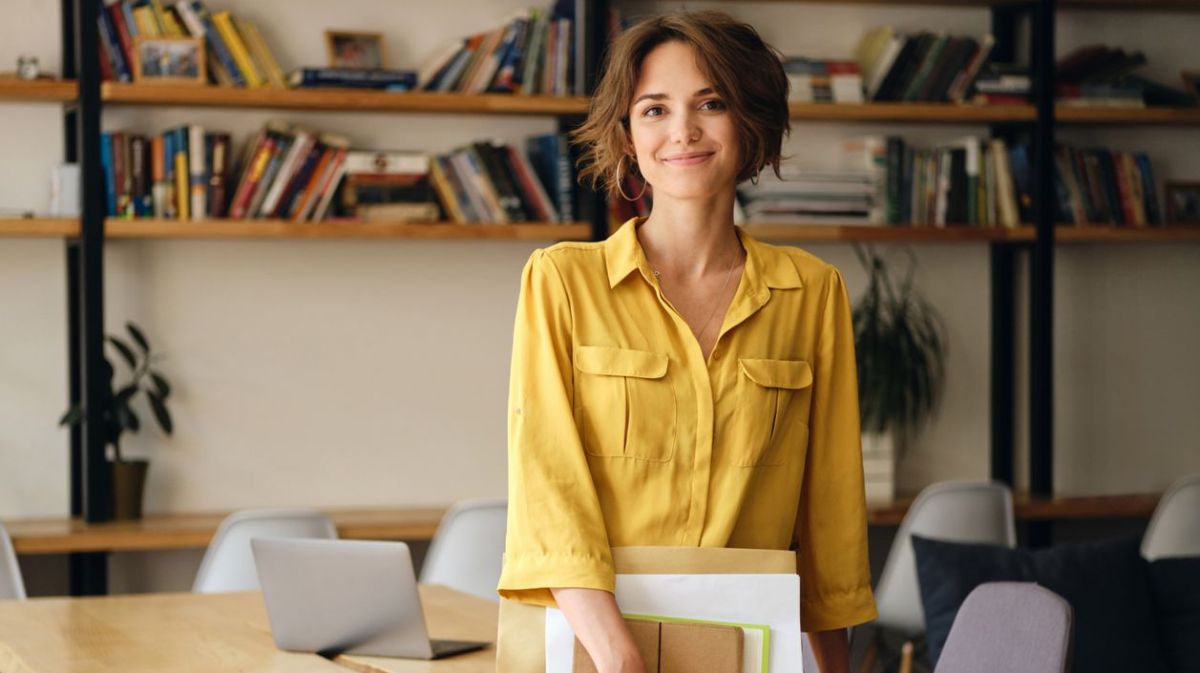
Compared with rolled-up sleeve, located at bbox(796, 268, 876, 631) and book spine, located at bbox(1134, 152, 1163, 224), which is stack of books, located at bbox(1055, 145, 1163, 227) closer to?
book spine, located at bbox(1134, 152, 1163, 224)

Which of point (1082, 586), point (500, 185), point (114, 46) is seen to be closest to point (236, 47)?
point (114, 46)

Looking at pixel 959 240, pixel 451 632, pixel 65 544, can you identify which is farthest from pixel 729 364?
pixel 959 240

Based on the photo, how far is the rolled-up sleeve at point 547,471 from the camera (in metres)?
1.51

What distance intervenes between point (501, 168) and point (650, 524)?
3.06m

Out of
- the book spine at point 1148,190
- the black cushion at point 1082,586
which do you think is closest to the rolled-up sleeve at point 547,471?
the black cushion at point 1082,586

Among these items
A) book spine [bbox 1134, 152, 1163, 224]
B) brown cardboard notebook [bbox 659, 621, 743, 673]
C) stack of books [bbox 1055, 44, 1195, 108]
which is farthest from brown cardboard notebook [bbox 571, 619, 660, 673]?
book spine [bbox 1134, 152, 1163, 224]

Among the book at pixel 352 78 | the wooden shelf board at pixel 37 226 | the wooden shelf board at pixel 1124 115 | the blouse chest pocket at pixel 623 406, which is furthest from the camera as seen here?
the wooden shelf board at pixel 1124 115

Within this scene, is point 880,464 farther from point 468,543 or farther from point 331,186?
point 331,186

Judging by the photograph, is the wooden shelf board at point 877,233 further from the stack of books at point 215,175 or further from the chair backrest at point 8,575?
the chair backrest at point 8,575

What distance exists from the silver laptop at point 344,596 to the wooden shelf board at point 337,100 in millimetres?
2056

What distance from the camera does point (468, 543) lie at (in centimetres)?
388

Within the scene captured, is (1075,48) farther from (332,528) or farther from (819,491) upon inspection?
(819,491)

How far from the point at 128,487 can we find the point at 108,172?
91 centimetres

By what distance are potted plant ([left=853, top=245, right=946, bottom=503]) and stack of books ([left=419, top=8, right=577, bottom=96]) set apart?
4.01ft
